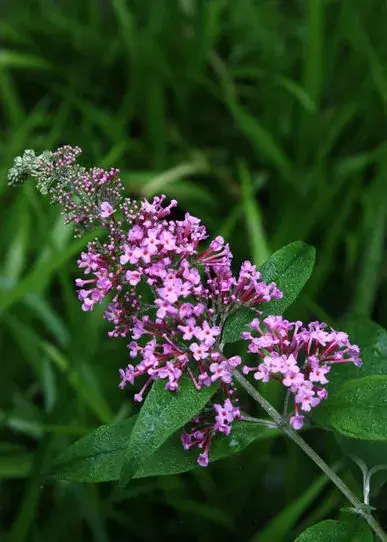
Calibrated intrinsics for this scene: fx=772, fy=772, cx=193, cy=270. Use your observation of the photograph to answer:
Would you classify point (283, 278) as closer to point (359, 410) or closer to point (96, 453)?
point (359, 410)

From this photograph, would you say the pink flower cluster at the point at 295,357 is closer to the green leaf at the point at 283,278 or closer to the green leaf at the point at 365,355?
the green leaf at the point at 283,278

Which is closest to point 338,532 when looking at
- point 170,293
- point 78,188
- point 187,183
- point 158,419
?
point 158,419

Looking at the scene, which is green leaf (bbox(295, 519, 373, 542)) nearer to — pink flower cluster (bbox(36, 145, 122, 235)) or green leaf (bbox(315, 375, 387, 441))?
green leaf (bbox(315, 375, 387, 441))

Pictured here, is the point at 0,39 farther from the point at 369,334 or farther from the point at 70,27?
the point at 369,334

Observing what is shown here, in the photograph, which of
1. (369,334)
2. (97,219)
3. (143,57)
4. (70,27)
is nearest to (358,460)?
(369,334)

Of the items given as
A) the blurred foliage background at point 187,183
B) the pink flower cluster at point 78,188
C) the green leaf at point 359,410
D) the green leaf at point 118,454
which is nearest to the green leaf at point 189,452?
the green leaf at point 118,454

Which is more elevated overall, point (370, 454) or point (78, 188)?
point (78, 188)
